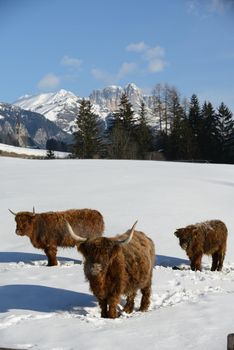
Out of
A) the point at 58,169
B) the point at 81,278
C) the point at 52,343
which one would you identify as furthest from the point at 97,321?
the point at 58,169

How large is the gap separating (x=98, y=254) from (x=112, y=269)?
1.25ft

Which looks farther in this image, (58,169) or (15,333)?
(58,169)

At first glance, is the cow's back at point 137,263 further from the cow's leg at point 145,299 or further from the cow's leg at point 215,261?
the cow's leg at point 215,261

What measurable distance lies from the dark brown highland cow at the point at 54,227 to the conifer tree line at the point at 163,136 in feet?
136

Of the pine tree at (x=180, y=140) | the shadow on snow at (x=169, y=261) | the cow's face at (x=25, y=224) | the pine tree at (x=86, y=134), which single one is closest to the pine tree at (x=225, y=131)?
the pine tree at (x=180, y=140)

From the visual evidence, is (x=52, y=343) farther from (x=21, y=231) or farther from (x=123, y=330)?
(x=21, y=231)

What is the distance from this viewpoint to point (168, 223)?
16.9 meters

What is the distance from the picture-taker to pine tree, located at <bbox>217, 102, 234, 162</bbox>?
2153 inches

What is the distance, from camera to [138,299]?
8.43 meters

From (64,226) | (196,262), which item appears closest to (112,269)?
(64,226)

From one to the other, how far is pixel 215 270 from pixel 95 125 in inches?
1828

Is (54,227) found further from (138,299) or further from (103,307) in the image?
(103,307)

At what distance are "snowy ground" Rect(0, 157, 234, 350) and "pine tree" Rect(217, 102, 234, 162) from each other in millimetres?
27216

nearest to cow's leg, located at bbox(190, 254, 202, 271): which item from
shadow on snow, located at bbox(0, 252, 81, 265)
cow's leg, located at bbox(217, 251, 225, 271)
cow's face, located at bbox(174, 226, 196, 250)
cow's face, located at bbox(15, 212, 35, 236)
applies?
cow's face, located at bbox(174, 226, 196, 250)
